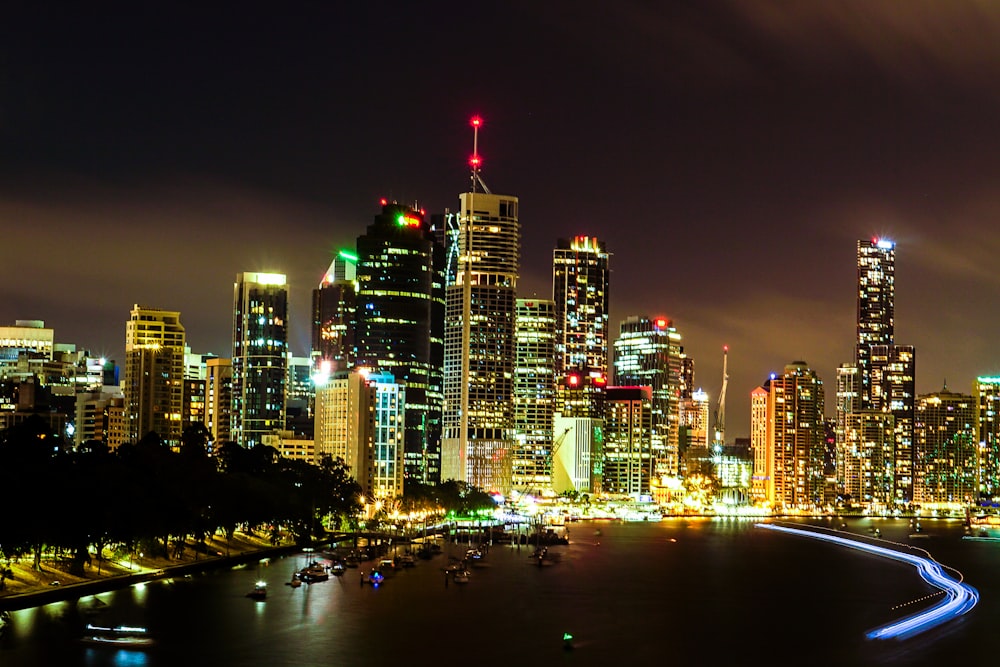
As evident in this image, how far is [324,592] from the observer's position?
4225 inches

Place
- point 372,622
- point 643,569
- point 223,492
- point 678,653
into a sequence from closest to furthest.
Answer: point 678,653 < point 372,622 < point 223,492 < point 643,569

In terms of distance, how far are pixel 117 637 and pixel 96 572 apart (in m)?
21.0

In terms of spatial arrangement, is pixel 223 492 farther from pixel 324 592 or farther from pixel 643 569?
pixel 643 569

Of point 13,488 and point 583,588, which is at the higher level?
point 13,488

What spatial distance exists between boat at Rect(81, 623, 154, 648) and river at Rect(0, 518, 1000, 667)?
0.83 meters

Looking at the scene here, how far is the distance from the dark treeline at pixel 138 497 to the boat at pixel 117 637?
954 cm

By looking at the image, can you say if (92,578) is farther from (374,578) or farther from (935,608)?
(935,608)

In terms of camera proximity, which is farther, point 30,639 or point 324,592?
point 324,592

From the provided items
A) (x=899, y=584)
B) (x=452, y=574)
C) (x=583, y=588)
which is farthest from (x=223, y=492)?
(x=899, y=584)

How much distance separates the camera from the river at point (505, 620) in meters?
79.9

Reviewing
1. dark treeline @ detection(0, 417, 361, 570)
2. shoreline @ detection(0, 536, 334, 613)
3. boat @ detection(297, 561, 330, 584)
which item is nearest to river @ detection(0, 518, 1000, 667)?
boat @ detection(297, 561, 330, 584)

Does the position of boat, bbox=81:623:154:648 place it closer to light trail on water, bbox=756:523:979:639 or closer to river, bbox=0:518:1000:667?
river, bbox=0:518:1000:667

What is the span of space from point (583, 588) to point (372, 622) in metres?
32.6

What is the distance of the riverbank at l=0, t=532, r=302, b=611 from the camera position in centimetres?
8825
